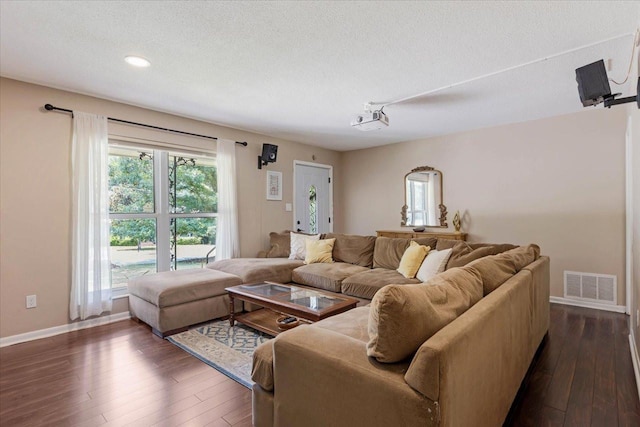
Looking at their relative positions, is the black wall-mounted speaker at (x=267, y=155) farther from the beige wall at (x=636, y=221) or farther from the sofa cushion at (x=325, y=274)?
the beige wall at (x=636, y=221)

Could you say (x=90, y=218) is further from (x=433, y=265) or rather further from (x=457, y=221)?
(x=457, y=221)

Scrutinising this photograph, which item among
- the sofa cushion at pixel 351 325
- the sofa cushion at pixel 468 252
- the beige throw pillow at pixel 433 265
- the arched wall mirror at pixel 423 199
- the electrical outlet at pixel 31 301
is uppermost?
the arched wall mirror at pixel 423 199

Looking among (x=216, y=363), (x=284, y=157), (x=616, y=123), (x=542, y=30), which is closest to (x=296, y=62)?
(x=542, y=30)

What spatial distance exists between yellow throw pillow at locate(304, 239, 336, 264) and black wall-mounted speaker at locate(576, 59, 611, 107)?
313cm

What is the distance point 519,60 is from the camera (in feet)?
8.41

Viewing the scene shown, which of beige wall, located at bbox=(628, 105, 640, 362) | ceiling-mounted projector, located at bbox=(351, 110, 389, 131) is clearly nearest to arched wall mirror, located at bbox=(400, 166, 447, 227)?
ceiling-mounted projector, located at bbox=(351, 110, 389, 131)

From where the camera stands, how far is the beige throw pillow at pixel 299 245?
4570 millimetres

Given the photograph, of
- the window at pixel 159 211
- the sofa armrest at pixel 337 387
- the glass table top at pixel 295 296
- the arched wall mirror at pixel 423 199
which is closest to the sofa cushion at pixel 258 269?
the glass table top at pixel 295 296

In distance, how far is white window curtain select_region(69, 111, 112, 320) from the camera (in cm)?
320

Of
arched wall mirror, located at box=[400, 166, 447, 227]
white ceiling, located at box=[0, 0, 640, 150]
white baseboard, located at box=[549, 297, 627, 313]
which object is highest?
white ceiling, located at box=[0, 0, 640, 150]

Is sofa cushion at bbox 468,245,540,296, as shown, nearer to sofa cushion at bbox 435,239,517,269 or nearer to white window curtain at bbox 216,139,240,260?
sofa cushion at bbox 435,239,517,269

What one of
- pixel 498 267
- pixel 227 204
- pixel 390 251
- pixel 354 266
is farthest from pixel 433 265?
pixel 227 204

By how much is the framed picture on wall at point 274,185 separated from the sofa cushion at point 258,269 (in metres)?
1.38

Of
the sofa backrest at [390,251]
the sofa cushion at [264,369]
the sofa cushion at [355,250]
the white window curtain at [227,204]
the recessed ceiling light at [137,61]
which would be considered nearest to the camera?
the sofa cushion at [264,369]
